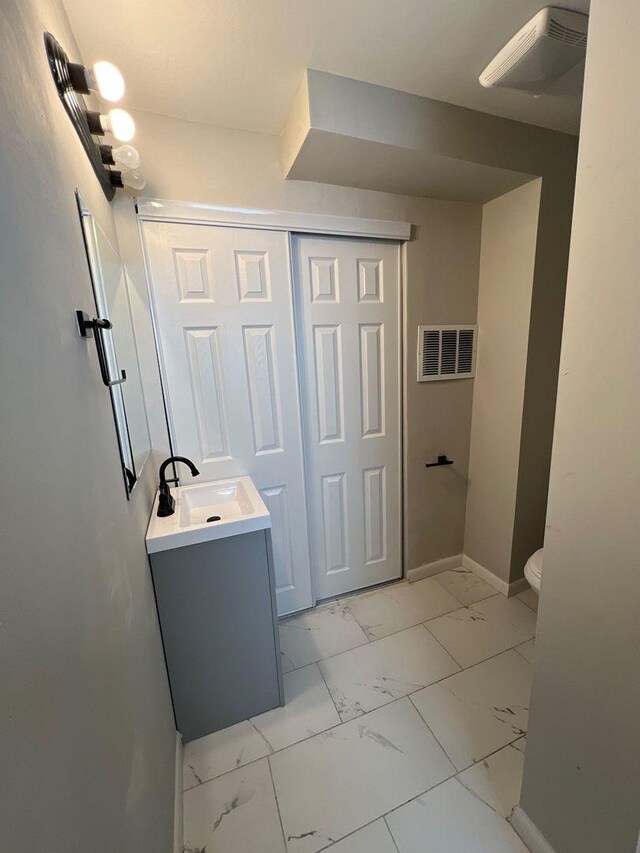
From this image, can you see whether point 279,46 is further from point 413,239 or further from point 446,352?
point 446,352

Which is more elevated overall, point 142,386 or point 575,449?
point 142,386

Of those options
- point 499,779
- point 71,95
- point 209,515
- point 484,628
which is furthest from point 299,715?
point 71,95

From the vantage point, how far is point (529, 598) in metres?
2.01

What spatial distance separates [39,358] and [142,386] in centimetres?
101

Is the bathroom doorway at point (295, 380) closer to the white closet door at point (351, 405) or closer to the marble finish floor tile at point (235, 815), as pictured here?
the white closet door at point (351, 405)

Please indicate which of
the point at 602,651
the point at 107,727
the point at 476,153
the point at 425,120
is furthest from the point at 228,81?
the point at 602,651

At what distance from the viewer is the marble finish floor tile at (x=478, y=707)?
1.28 m

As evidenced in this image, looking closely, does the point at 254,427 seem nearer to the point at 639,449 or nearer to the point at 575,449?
the point at 575,449

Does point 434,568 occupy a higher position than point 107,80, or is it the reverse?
point 107,80

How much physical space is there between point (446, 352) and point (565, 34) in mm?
1215

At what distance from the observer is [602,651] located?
78 centimetres

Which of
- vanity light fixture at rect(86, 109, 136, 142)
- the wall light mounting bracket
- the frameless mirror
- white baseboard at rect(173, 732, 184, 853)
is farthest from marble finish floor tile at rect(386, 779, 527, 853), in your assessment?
vanity light fixture at rect(86, 109, 136, 142)

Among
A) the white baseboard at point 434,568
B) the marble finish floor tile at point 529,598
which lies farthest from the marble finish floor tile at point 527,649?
the white baseboard at point 434,568

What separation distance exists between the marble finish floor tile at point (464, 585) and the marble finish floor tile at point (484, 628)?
50 millimetres
